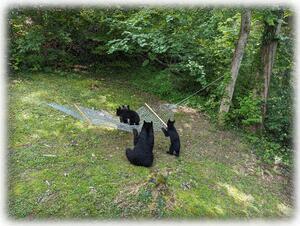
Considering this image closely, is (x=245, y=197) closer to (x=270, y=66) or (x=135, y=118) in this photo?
(x=135, y=118)

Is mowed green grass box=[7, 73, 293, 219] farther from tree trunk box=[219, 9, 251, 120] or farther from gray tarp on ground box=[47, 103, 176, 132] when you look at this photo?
tree trunk box=[219, 9, 251, 120]

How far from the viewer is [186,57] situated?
8.73 meters

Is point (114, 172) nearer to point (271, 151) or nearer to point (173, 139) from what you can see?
point (173, 139)

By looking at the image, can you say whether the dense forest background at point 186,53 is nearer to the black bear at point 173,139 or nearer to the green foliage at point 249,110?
the green foliage at point 249,110

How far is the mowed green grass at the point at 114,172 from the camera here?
464cm

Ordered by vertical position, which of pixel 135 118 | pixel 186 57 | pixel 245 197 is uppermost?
pixel 186 57

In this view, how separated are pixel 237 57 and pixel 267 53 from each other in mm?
1155

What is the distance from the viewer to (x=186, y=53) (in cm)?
866

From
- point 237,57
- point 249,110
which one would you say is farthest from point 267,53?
point 249,110

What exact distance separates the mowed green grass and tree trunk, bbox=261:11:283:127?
1613mm

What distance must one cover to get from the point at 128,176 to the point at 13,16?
20.6 ft

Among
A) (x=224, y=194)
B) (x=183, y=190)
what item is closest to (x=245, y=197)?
(x=224, y=194)

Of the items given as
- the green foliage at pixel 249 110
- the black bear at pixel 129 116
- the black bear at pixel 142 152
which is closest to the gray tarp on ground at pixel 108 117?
the black bear at pixel 129 116

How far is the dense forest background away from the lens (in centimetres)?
780
